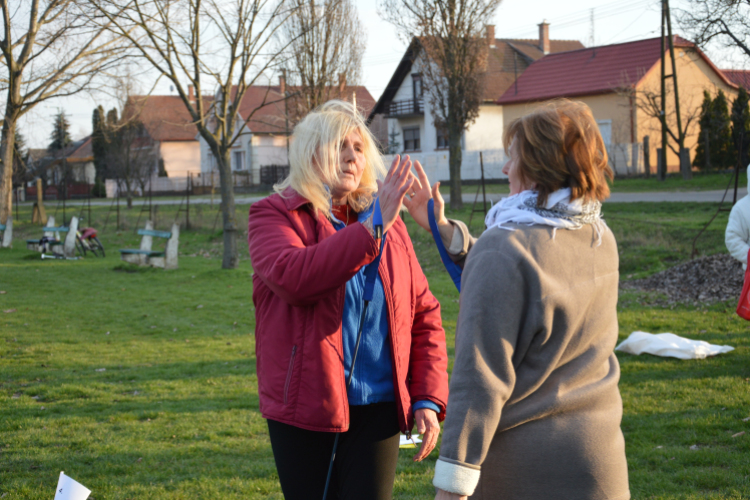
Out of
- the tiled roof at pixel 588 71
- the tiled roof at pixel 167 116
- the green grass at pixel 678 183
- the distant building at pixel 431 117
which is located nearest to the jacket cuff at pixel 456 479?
the green grass at pixel 678 183

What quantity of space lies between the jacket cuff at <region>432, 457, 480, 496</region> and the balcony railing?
4163cm

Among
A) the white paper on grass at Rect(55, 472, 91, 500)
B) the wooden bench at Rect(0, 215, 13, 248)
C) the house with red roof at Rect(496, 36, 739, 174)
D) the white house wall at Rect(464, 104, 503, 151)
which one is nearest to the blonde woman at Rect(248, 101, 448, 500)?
the white paper on grass at Rect(55, 472, 91, 500)

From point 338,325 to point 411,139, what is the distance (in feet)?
142

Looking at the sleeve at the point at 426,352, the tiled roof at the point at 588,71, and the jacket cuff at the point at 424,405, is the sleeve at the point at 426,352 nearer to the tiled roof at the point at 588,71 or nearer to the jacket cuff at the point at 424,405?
the jacket cuff at the point at 424,405

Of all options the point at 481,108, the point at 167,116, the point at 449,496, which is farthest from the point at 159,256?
the point at 167,116

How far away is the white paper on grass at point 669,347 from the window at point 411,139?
1478 inches

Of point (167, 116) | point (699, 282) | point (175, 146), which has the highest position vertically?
point (167, 116)

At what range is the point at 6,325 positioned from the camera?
9289mm

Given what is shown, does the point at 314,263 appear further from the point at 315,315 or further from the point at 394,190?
the point at 394,190

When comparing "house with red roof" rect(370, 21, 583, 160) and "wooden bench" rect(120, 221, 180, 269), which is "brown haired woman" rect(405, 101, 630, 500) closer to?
"wooden bench" rect(120, 221, 180, 269)

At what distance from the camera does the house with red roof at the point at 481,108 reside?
40.7 metres

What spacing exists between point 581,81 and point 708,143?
901 centimetres

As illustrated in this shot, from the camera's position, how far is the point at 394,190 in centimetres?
213

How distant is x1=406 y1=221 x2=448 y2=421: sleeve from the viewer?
2.46m
